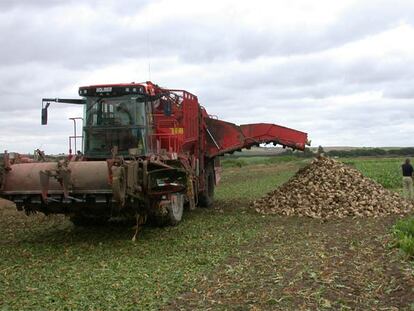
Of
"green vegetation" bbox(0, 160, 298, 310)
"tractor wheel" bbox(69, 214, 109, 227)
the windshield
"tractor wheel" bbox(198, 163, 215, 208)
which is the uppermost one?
the windshield

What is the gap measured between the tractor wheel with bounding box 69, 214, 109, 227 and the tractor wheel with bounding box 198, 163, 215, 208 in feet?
15.7

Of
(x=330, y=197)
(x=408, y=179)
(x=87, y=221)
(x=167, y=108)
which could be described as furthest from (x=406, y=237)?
(x=408, y=179)

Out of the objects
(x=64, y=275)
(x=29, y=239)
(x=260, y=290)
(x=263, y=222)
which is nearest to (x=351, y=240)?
(x=263, y=222)

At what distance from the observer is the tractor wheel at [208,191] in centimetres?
1825

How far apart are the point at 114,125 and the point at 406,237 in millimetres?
6178

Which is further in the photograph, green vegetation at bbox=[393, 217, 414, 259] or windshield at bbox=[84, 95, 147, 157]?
windshield at bbox=[84, 95, 147, 157]

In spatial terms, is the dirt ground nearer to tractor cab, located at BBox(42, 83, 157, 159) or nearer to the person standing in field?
tractor cab, located at BBox(42, 83, 157, 159)

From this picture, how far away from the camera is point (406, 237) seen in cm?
968

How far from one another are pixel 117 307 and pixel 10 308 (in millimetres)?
1261

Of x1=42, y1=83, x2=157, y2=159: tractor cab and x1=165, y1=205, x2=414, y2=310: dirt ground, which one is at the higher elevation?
x1=42, y1=83, x2=157, y2=159: tractor cab

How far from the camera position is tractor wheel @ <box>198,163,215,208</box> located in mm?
18247

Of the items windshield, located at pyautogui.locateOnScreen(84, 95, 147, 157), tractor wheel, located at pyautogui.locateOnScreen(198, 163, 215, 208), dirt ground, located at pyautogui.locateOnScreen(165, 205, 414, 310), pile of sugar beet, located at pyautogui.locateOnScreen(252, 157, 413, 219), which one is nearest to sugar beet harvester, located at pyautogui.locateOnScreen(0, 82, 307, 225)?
windshield, located at pyautogui.locateOnScreen(84, 95, 147, 157)

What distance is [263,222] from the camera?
48.1 feet

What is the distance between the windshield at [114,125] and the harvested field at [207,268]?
1.88 metres
